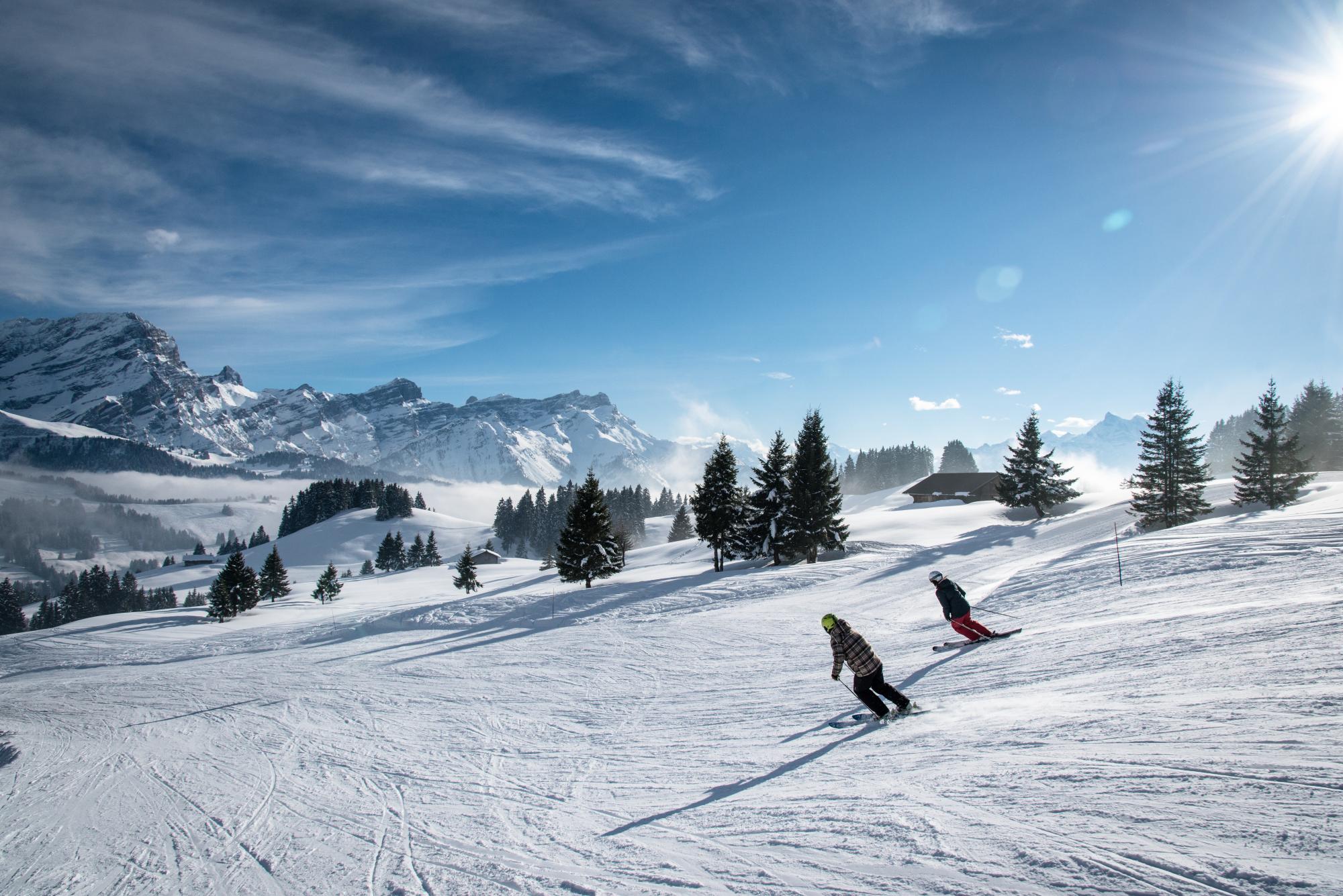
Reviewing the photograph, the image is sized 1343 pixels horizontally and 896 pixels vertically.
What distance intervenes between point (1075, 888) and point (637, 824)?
4212 mm

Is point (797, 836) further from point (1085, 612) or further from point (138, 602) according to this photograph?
point (138, 602)

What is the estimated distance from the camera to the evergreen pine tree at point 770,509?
115ft

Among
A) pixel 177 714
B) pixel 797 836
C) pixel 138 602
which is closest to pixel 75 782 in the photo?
pixel 177 714

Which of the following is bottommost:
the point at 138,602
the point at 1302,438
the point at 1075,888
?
the point at 138,602

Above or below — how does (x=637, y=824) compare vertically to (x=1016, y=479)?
below

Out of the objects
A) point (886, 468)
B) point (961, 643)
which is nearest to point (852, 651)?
point (961, 643)

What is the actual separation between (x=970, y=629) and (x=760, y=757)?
21.2ft

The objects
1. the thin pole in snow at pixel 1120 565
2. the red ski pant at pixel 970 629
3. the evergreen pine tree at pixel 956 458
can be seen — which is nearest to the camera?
the red ski pant at pixel 970 629

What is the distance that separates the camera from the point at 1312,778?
183 inches

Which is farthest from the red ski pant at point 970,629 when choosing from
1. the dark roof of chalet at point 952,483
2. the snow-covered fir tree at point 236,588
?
the dark roof of chalet at point 952,483

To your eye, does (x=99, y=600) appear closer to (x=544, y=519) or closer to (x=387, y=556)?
(x=387, y=556)

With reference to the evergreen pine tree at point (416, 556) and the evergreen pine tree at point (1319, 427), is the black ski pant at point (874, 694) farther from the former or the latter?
the evergreen pine tree at point (416, 556)

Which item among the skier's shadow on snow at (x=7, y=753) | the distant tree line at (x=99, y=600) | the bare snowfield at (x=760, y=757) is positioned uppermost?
the bare snowfield at (x=760, y=757)

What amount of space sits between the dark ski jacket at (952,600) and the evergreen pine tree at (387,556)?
344ft
